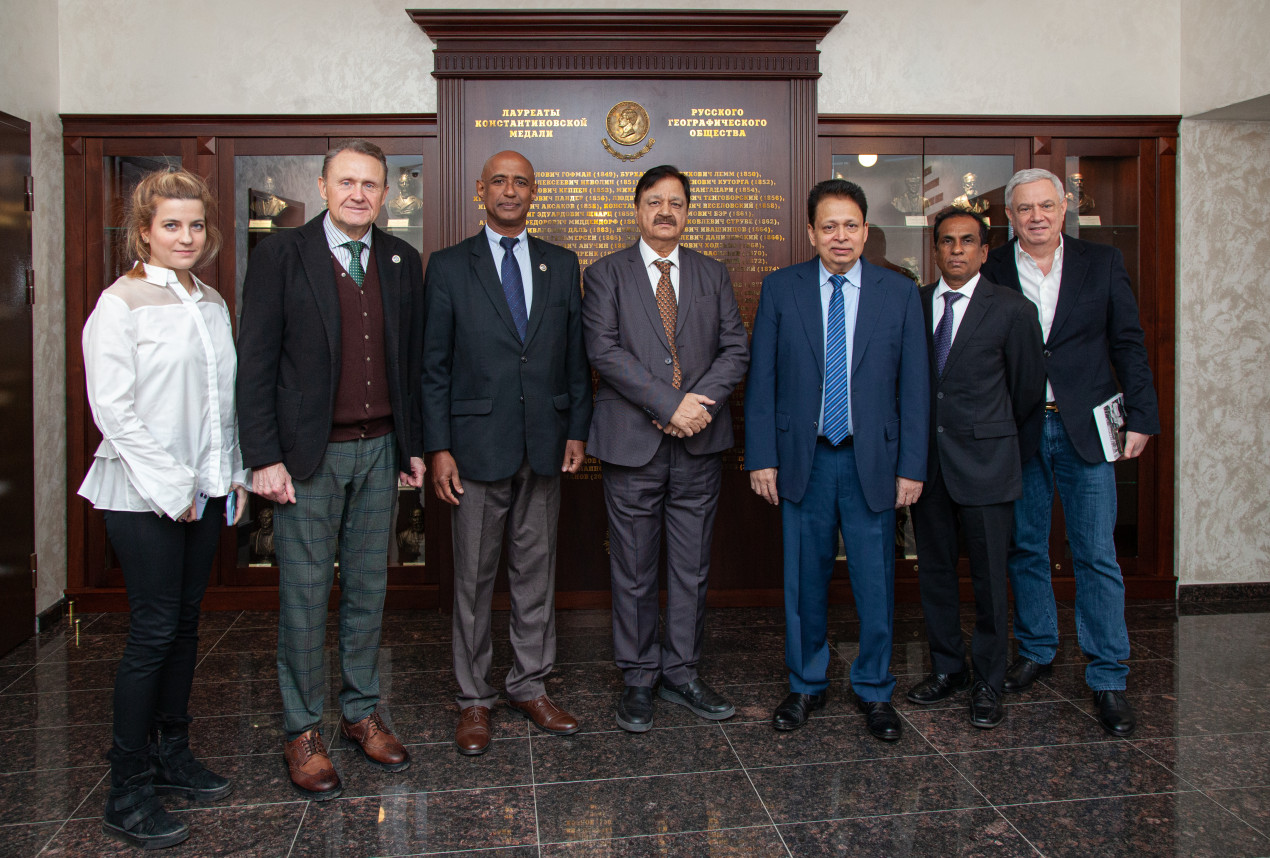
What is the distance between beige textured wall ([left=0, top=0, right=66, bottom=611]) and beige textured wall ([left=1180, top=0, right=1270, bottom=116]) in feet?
18.3

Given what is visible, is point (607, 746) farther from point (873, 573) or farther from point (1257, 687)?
point (1257, 687)

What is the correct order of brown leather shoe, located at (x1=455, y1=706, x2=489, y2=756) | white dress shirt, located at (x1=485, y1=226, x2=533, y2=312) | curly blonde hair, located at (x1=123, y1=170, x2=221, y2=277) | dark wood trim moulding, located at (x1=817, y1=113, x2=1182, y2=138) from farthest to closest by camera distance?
dark wood trim moulding, located at (x1=817, y1=113, x2=1182, y2=138) < white dress shirt, located at (x1=485, y1=226, x2=533, y2=312) < brown leather shoe, located at (x1=455, y1=706, x2=489, y2=756) < curly blonde hair, located at (x1=123, y1=170, x2=221, y2=277)

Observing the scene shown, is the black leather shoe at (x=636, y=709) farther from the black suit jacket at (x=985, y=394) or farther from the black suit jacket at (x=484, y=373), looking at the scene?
the black suit jacket at (x=985, y=394)

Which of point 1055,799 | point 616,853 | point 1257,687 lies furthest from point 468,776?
point 1257,687

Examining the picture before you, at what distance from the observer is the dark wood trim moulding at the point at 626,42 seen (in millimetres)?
4160

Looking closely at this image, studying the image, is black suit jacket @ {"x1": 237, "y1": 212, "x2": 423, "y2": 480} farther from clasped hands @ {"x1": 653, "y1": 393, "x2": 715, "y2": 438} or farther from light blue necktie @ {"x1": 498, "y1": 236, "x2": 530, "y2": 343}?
clasped hands @ {"x1": 653, "y1": 393, "x2": 715, "y2": 438}

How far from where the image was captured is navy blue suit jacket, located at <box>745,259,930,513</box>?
2.90 metres

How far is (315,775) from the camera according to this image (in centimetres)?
253

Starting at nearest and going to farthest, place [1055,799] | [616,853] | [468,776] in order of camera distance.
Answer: [616,853] < [1055,799] < [468,776]

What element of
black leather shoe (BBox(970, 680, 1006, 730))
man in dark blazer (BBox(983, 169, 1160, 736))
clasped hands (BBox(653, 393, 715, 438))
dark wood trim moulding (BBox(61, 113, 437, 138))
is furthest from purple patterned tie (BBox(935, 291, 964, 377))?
dark wood trim moulding (BBox(61, 113, 437, 138))

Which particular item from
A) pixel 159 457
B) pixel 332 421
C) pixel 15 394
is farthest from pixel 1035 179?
pixel 15 394

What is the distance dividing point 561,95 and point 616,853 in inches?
134

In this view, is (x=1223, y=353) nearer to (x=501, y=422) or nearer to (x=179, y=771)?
(x=501, y=422)

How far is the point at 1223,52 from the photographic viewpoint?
422 cm
